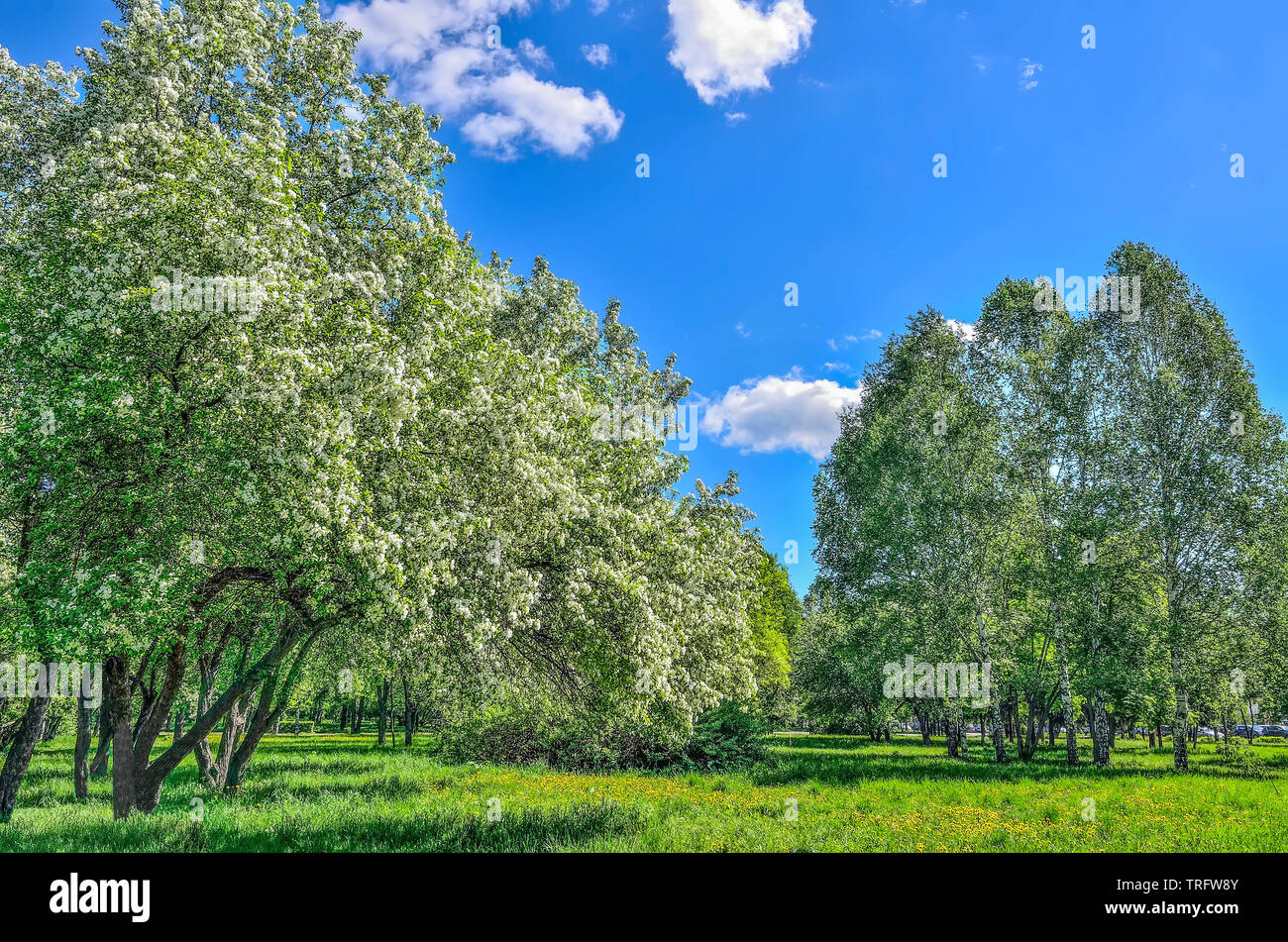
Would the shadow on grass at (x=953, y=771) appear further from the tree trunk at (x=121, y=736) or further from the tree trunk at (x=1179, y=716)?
the tree trunk at (x=121, y=736)

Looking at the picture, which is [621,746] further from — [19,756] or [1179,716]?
[1179,716]

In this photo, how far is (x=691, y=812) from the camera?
17344mm

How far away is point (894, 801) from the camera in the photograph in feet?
63.6

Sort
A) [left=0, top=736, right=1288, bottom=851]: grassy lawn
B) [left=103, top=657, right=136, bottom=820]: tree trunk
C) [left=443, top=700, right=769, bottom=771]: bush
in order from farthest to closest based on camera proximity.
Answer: [left=443, top=700, right=769, bottom=771]: bush, [left=103, top=657, right=136, bottom=820]: tree trunk, [left=0, top=736, right=1288, bottom=851]: grassy lawn

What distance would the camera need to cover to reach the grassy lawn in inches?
520

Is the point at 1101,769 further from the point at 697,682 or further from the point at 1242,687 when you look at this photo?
the point at 697,682

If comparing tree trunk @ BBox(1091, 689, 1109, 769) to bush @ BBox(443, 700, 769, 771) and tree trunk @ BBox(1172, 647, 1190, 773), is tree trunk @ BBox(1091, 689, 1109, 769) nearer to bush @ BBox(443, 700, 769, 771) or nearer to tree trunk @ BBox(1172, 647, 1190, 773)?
tree trunk @ BBox(1172, 647, 1190, 773)

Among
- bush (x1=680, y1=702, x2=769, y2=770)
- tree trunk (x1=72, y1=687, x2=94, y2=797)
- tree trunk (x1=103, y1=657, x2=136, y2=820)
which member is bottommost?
bush (x1=680, y1=702, x2=769, y2=770)

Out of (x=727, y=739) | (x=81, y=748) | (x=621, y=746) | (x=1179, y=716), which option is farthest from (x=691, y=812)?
(x=1179, y=716)

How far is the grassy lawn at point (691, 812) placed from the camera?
13211 mm

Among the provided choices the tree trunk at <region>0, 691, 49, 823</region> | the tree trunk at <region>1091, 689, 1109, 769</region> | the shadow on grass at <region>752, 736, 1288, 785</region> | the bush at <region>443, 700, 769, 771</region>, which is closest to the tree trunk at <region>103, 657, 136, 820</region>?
the tree trunk at <region>0, 691, 49, 823</region>

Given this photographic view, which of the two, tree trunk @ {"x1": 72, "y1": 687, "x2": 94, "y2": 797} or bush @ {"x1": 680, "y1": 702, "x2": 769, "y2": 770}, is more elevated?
tree trunk @ {"x1": 72, "y1": 687, "x2": 94, "y2": 797}
